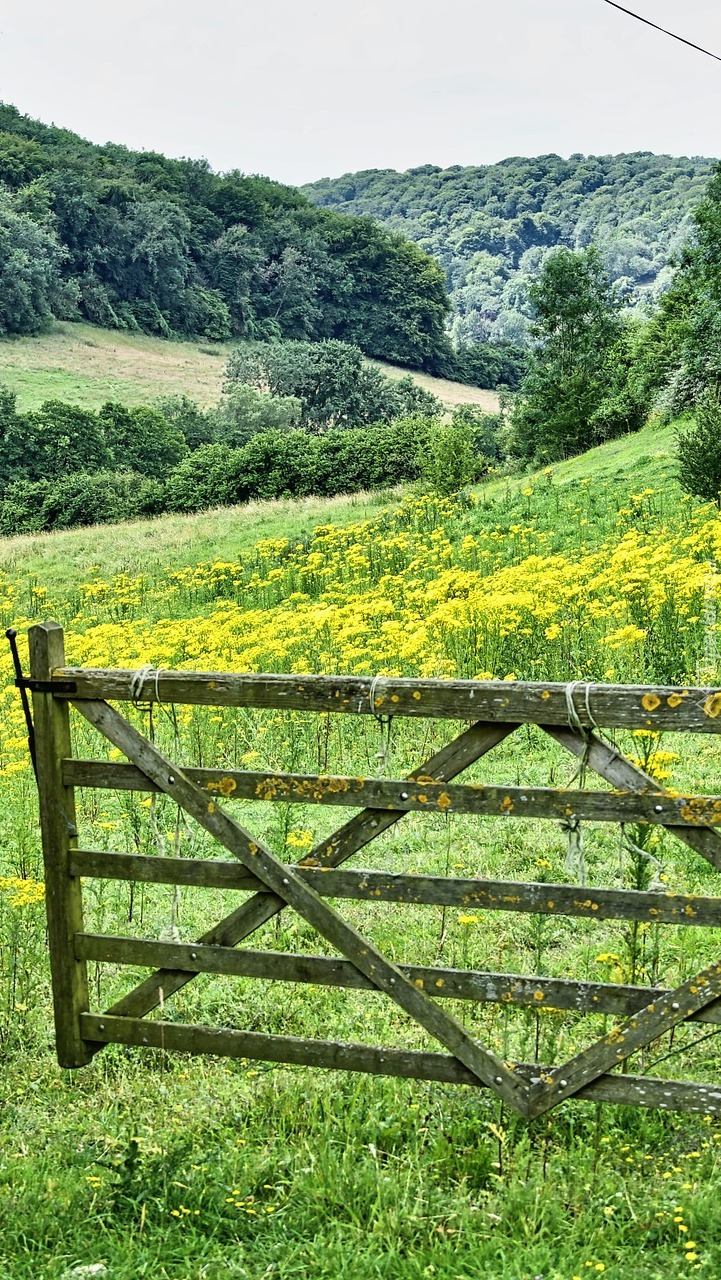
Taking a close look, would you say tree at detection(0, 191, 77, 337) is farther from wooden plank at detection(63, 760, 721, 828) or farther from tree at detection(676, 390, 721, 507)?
wooden plank at detection(63, 760, 721, 828)

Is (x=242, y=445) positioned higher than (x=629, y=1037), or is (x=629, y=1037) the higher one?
(x=242, y=445)

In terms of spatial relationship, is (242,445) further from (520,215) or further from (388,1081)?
(520,215)

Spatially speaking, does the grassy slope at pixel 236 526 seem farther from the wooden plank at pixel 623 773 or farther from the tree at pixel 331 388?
the tree at pixel 331 388

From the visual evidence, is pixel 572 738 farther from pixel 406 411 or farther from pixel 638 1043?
pixel 406 411

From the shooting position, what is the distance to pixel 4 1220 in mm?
3381

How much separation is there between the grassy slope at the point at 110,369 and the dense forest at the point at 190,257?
8.64 ft

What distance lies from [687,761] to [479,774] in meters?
1.46

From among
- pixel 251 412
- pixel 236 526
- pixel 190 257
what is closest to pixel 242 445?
pixel 251 412

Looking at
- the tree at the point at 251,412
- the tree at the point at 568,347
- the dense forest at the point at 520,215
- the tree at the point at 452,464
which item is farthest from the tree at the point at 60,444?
the dense forest at the point at 520,215

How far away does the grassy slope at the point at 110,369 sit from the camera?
63688 millimetres

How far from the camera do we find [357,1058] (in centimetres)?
359

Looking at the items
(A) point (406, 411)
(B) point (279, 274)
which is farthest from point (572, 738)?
(B) point (279, 274)

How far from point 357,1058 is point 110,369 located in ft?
240

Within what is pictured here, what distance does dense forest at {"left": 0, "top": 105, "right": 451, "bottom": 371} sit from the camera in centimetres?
8019
